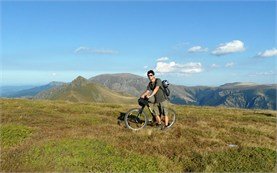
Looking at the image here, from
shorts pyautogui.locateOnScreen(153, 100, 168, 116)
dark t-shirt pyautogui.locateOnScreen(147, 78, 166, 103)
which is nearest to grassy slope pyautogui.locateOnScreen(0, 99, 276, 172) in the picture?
shorts pyautogui.locateOnScreen(153, 100, 168, 116)

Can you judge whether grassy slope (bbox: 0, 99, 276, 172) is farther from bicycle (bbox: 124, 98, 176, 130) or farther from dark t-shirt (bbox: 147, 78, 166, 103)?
dark t-shirt (bbox: 147, 78, 166, 103)

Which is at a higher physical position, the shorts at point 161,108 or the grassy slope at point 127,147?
the shorts at point 161,108

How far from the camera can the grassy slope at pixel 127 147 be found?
1514 centimetres

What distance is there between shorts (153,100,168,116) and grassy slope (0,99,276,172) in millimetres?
1363

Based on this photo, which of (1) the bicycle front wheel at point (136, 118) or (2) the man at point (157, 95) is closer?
(2) the man at point (157, 95)

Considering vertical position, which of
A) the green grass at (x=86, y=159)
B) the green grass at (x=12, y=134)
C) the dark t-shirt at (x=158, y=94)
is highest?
the dark t-shirt at (x=158, y=94)

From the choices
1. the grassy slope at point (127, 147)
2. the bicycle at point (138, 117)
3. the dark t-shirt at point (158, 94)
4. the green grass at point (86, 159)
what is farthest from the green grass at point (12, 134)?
the dark t-shirt at point (158, 94)

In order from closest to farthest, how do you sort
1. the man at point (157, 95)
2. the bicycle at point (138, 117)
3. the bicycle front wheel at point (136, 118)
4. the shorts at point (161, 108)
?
1. the man at point (157, 95)
2. the bicycle at point (138, 117)
3. the bicycle front wheel at point (136, 118)
4. the shorts at point (161, 108)

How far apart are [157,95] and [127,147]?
624 cm

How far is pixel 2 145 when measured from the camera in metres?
17.9

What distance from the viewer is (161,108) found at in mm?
23328

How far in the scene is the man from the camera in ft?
74.2

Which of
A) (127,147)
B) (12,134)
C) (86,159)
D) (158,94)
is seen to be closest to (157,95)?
(158,94)

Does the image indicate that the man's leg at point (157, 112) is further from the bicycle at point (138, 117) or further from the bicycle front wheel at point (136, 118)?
the bicycle front wheel at point (136, 118)
